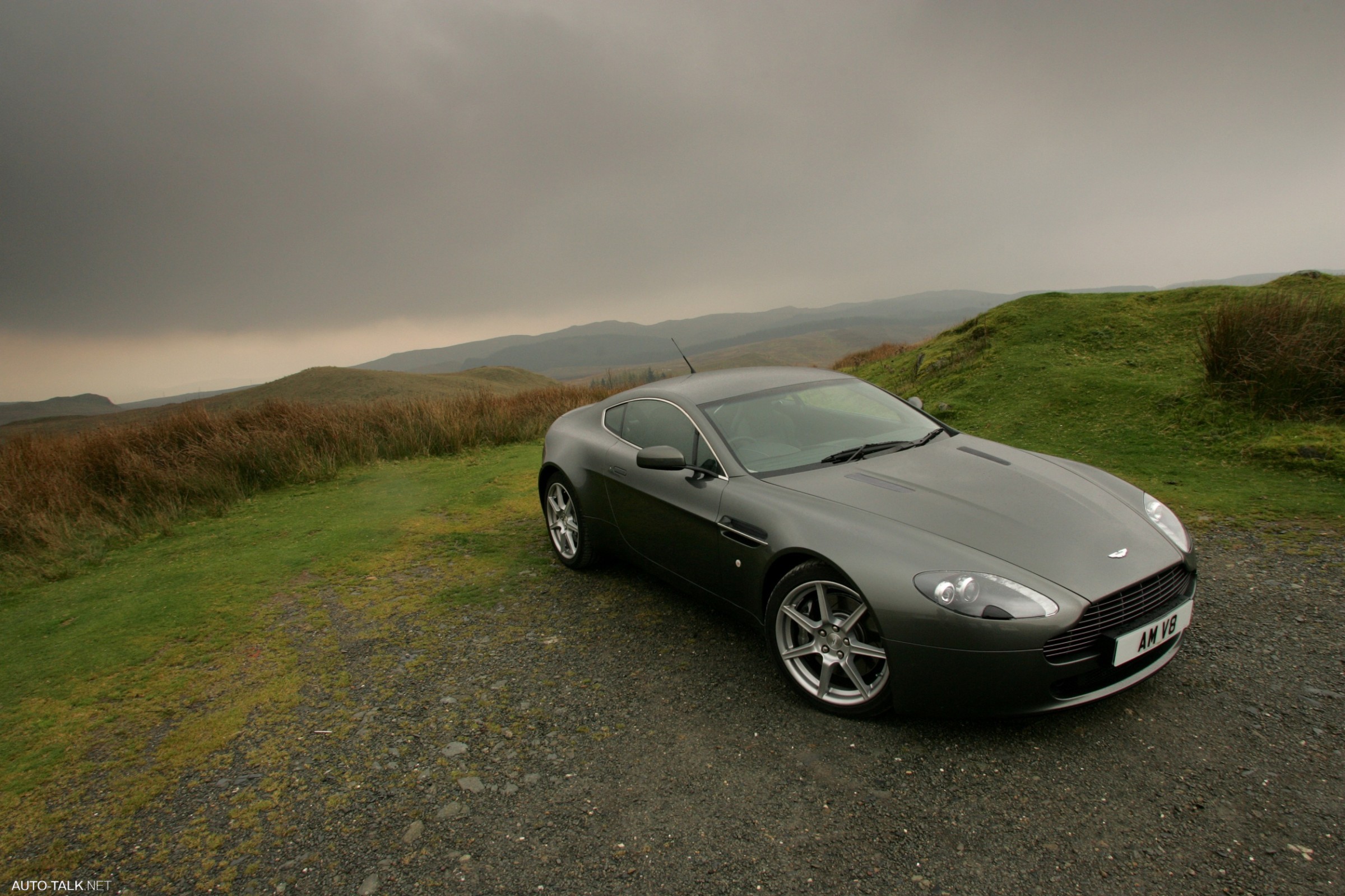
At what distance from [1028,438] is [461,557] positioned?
6270mm

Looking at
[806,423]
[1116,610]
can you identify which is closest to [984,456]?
[806,423]

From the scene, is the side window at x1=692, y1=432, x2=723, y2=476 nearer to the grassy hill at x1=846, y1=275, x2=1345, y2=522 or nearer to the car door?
the car door

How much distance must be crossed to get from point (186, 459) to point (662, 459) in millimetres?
8891

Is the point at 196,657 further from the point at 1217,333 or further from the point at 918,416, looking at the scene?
the point at 1217,333

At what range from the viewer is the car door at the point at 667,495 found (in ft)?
12.6

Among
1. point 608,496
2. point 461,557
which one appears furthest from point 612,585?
point 461,557

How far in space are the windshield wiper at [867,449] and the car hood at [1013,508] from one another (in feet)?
0.18

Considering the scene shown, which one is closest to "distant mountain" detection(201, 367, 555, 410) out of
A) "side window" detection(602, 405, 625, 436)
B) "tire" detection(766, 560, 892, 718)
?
"side window" detection(602, 405, 625, 436)

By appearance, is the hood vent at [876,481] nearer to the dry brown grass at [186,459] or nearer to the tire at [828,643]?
the tire at [828,643]

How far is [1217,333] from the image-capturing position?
7.20m

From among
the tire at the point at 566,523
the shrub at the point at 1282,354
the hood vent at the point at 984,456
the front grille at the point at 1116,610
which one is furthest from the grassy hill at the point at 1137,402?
the tire at the point at 566,523

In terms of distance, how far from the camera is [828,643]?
3143 millimetres

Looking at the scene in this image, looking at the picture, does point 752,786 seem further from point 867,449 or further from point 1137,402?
point 1137,402

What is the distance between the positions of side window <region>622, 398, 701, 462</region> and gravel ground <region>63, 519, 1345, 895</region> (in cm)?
125
